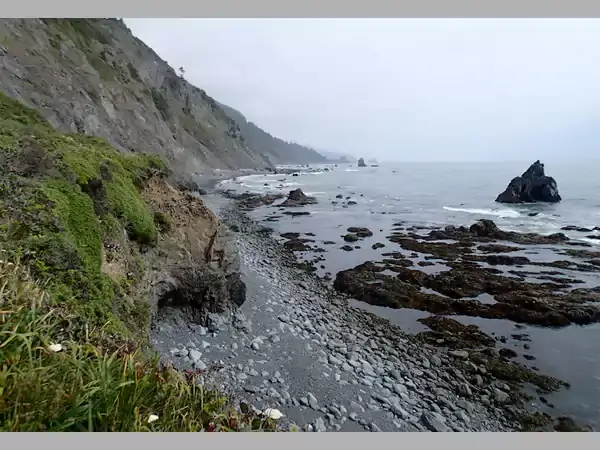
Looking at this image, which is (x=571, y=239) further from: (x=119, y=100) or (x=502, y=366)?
(x=119, y=100)

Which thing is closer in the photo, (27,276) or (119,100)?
(27,276)

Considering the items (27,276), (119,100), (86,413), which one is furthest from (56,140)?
(119,100)

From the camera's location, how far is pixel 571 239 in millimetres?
27422

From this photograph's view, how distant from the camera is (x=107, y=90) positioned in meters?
48.9

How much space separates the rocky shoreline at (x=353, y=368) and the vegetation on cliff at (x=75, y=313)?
2.50 m

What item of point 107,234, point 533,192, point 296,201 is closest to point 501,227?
point 296,201

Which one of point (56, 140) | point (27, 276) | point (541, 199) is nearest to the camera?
point (27, 276)

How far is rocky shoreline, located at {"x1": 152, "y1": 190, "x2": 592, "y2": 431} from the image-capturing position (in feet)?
24.5

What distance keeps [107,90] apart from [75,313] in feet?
178

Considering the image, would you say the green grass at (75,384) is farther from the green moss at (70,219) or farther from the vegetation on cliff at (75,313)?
the green moss at (70,219)

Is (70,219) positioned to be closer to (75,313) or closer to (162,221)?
(75,313)

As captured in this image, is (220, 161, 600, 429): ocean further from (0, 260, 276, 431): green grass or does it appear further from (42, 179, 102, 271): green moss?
(42, 179, 102, 271): green moss

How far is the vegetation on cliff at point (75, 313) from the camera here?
9.27ft

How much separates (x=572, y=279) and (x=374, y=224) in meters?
16.3
